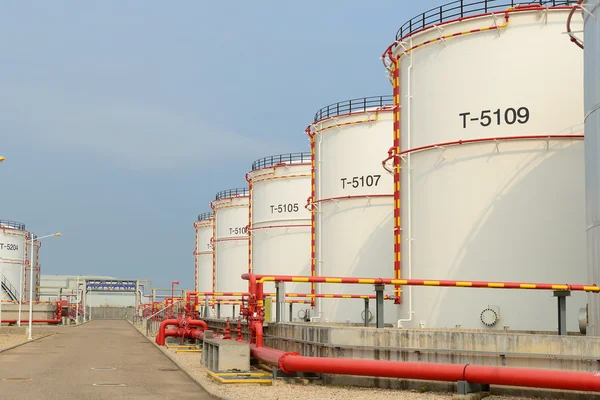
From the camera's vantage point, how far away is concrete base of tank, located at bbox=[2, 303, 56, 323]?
3167 inches

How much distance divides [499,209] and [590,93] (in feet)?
17.8

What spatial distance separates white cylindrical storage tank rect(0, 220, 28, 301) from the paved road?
52.8 metres

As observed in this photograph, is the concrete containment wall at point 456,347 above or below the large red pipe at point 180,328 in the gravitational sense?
above

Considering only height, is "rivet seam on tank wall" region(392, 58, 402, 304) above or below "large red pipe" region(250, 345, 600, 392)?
above

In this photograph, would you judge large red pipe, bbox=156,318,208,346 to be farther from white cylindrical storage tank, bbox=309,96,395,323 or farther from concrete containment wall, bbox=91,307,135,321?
concrete containment wall, bbox=91,307,135,321

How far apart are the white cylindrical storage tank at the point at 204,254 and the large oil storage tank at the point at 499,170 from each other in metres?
49.5

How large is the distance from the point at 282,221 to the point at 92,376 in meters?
24.9

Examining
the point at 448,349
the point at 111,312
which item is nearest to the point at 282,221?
the point at 448,349

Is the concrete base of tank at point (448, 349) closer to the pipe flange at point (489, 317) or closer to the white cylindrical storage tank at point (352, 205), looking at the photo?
the pipe flange at point (489, 317)

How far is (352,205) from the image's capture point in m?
34.1

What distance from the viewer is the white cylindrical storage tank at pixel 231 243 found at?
194 feet

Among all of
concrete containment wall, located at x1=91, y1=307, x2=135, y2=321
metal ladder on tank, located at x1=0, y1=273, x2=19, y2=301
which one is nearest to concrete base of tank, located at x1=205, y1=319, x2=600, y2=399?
metal ladder on tank, located at x1=0, y1=273, x2=19, y2=301

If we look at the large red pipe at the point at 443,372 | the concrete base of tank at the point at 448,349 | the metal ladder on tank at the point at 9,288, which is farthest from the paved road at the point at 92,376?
the metal ladder on tank at the point at 9,288

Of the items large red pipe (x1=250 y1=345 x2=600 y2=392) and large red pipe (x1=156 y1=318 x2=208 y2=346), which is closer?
large red pipe (x1=250 y1=345 x2=600 y2=392)
